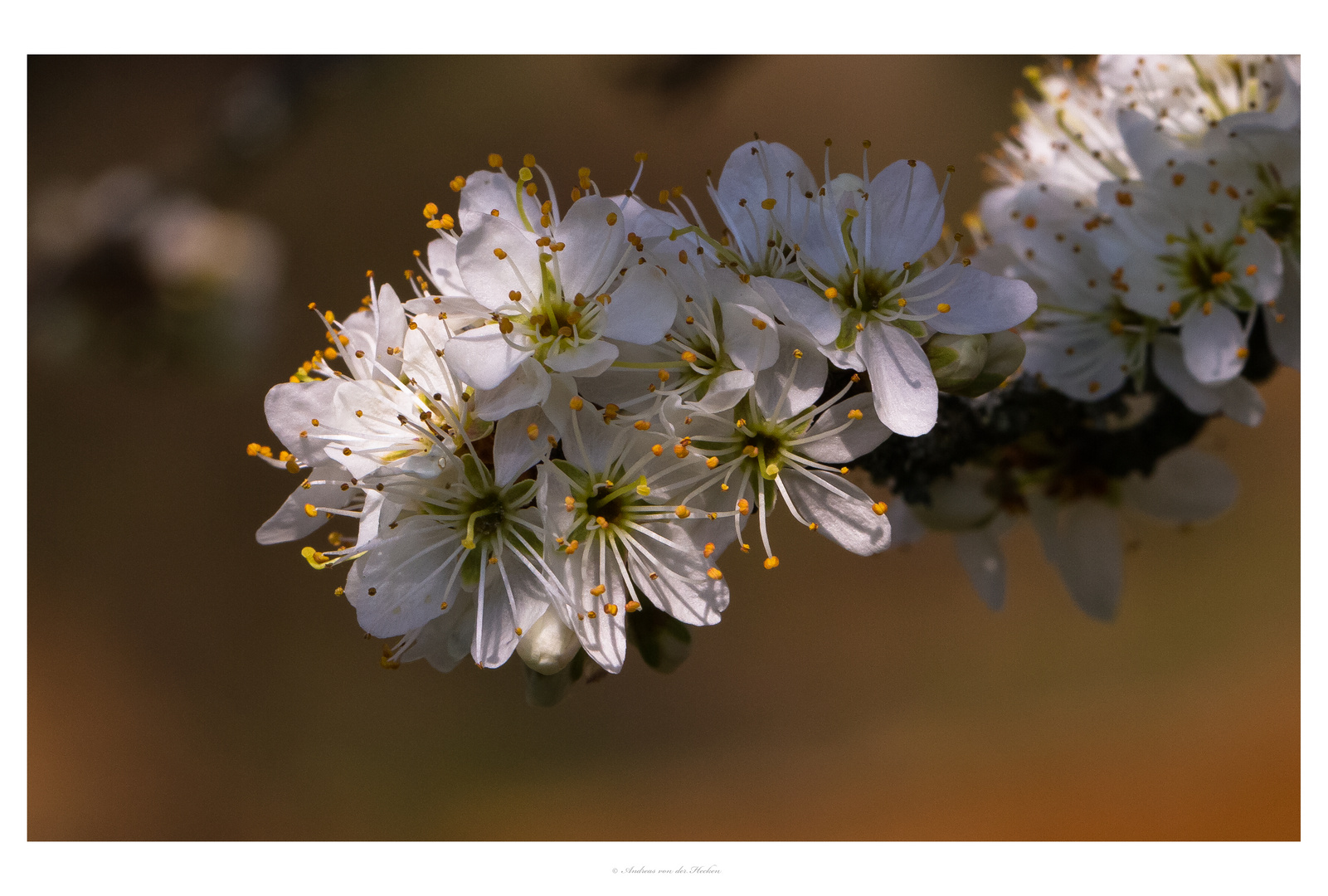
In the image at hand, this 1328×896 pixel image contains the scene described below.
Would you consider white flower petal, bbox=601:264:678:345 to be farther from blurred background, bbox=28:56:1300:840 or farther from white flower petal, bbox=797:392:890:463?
blurred background, bbox=28:56:1300:840

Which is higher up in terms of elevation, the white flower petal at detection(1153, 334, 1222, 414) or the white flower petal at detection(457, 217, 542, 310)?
the white flower petal at detection(1153, 334, 1222, 414)

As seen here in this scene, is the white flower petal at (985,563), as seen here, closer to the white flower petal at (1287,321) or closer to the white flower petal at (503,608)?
the white flower petal at (1287,321)

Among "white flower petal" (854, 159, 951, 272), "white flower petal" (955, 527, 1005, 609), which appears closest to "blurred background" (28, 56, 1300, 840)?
"white flower petal" (955, 527, 1005, 609)

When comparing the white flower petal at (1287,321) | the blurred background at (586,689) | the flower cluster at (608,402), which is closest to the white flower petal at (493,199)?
the flower cluster at (608,402)

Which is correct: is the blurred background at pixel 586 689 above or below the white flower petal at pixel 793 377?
above

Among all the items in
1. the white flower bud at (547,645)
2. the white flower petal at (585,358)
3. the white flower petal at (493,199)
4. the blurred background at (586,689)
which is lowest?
the white flower bud at (547,645)

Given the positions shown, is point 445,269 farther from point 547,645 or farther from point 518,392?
point 547,645

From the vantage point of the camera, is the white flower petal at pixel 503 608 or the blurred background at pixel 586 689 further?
the blurred background at pixel 586 689

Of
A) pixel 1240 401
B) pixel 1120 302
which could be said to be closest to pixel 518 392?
pixel 1120 302
